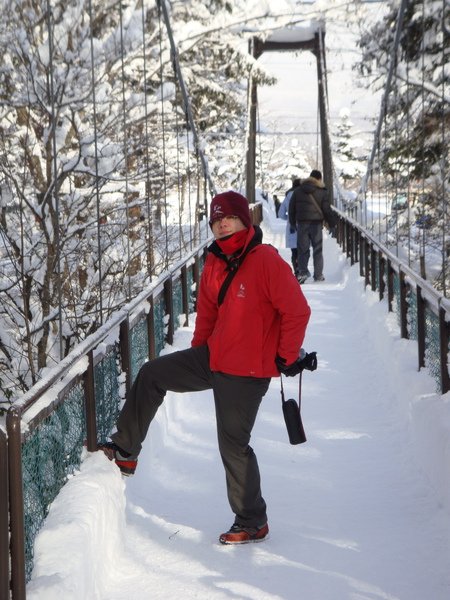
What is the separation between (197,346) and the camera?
3.63 meters

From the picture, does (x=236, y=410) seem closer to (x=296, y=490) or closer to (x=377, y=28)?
(x=296, y=490)

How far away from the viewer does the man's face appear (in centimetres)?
343

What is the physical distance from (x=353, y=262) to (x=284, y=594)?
1108 centimetres

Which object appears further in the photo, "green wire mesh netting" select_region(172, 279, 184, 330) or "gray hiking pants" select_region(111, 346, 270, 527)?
"green wire mesh netting" select_region(172, 279, 184, 330)

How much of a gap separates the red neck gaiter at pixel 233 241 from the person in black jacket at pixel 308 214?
29.2 ft

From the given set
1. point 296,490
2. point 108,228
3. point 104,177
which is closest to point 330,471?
point 296,490

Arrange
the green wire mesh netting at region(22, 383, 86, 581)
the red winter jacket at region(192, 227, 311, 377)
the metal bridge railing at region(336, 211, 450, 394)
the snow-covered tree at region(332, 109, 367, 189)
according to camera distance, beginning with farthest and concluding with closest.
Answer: the snow-covered tree at region(332, 109, 367, 189), the metal bridge railing at region(336, 211, 450, 394), the red winter jacket at region(192, 227, 311, 377), the green wire mesh netting at region(22, 383, 86, 581)

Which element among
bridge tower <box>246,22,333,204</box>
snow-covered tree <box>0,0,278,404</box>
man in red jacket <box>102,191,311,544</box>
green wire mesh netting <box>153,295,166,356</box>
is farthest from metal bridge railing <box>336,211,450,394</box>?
bridge tower <box>246,22,333,204</box>

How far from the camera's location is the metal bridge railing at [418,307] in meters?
4.46

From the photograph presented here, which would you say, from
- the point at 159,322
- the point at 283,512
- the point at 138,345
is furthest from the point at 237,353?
the point at 159,322

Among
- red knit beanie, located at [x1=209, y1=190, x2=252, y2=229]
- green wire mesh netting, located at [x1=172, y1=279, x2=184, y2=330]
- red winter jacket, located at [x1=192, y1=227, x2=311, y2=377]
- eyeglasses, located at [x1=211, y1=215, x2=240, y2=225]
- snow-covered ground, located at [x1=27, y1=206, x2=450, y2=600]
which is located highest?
red knit beanie, located at [x1=209, y1=190, x2=252, y2=229]

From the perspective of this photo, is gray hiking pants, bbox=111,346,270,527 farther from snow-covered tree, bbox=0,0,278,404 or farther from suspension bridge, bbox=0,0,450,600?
snow-covered tree, bbox=0,0,278,404

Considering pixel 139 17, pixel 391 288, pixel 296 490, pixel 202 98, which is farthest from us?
pixel 202 98

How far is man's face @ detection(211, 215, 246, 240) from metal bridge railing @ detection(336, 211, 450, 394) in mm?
1115
